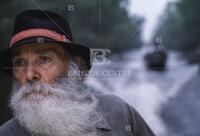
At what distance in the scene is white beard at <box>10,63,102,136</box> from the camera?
110 cm

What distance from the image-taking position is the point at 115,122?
1.23 metres

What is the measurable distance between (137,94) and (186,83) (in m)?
0.17

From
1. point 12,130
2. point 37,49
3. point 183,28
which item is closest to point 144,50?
point 183,28

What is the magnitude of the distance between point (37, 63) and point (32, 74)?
42 millimetres

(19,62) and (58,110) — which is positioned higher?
(19,62)

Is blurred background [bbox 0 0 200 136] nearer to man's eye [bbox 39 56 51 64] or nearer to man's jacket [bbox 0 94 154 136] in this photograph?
man's jacket [bbox 0 94 154 136]

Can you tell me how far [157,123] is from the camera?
1.37 metres

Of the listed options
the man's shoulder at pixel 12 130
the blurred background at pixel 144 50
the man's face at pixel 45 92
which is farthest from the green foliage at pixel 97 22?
the man's shoulder at pixel 12 130

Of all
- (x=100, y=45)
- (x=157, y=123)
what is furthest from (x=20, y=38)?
(x=157, y=123)

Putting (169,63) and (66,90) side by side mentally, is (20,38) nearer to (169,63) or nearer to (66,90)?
(66,90)

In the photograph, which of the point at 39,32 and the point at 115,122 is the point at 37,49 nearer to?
the point at 39,32

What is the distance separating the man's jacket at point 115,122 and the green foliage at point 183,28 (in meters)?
0.25

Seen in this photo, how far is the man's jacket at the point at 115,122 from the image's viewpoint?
1163 millimetres

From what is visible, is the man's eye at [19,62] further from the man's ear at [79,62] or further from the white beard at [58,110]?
the man's ear at [79,62]
